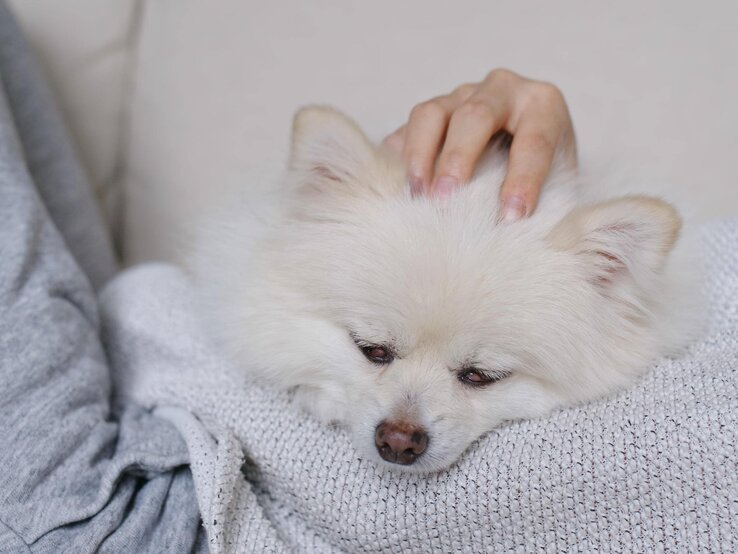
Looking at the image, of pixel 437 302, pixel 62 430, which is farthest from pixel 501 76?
pixel 62 430

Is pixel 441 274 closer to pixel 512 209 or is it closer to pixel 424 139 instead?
pixel 512 209

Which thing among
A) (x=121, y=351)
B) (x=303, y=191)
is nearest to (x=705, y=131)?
(x=303, y=191)

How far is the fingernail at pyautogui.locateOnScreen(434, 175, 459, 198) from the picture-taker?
1409mm

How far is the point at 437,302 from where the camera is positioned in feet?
4.34

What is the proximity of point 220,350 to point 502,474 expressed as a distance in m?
0.68

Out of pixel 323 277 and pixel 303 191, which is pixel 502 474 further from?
pixel 303 191

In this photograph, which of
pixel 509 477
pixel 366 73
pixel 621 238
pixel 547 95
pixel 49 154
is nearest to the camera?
pixel 509 477

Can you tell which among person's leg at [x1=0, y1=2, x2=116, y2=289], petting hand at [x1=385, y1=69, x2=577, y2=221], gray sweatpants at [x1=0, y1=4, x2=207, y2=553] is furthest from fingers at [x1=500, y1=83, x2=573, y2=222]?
person's leg at [x1=0, y1=2, x2=116, y2=289]

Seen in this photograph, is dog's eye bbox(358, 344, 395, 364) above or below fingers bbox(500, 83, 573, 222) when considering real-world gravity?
below

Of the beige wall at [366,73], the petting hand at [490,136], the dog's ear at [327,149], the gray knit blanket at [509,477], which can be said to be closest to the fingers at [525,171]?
the petting hand at [490,136]

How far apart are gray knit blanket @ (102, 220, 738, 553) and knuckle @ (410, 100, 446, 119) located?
2.13 feet

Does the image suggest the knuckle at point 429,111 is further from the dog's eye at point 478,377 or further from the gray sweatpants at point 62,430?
the gray sweatpants at point 62,430

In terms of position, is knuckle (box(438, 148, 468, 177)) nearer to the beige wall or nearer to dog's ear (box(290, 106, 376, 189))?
dog's ear (box(290, 106, 376, 189))

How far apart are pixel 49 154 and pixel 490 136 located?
1.22m
